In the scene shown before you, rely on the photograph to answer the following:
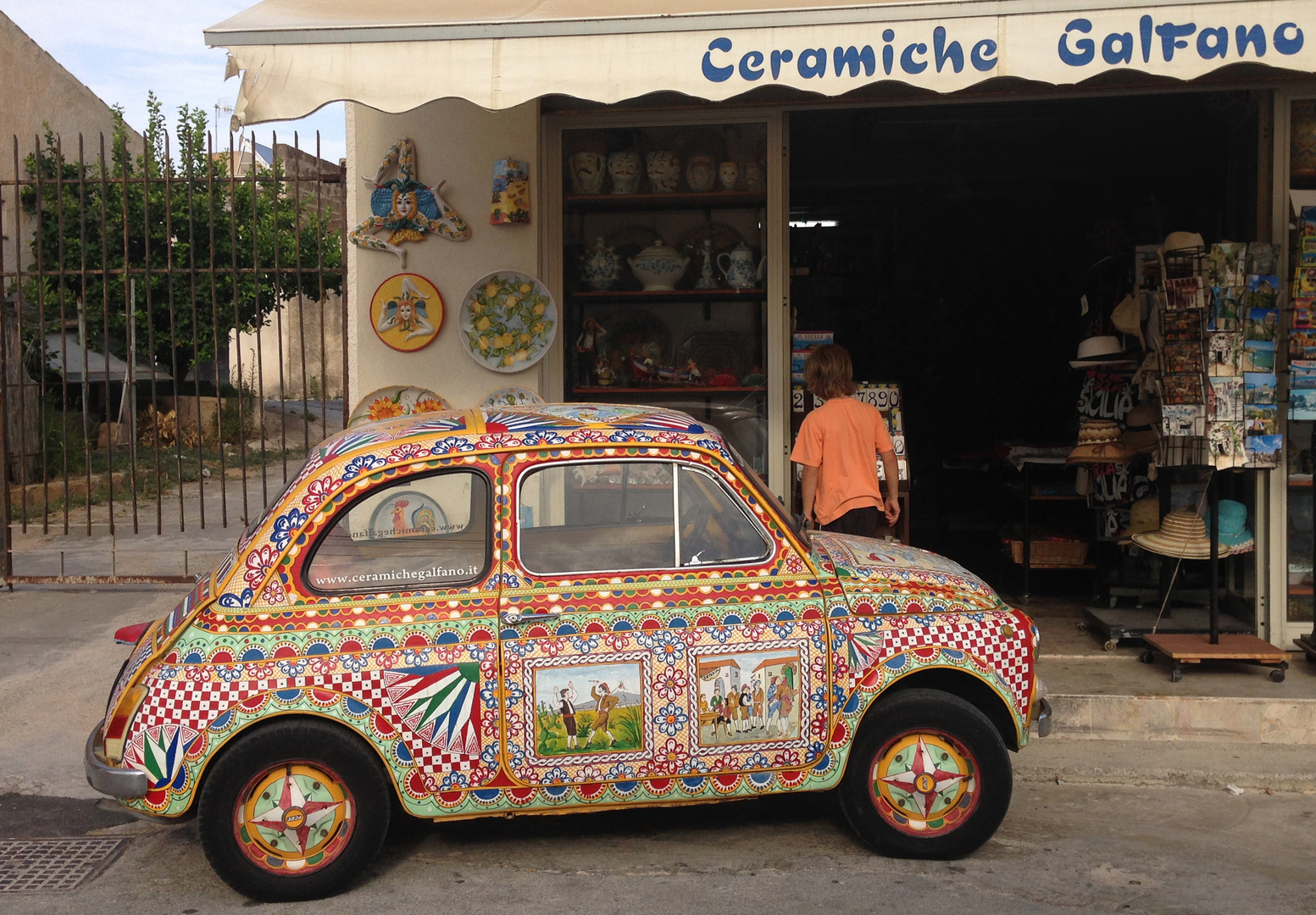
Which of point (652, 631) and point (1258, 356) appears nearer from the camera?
point (652, 631)

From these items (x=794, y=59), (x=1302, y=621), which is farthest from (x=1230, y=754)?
(x=794, y=59)

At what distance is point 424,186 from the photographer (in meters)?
7.23

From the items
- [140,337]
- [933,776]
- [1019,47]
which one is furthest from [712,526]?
[140,337]

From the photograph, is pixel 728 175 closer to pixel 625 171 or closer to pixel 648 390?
pixel 625 171

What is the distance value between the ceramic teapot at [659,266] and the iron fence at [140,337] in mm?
1831

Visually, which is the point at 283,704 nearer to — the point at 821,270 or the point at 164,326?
the point at 821,270

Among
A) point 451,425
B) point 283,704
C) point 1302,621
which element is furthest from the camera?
point 1302,621

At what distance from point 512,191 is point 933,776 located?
430cm

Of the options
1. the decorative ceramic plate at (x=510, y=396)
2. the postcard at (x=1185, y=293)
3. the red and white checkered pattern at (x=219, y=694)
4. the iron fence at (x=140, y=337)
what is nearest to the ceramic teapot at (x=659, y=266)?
the decorative ceramic plate at (x=510, y=396)

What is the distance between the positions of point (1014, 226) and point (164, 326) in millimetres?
12212

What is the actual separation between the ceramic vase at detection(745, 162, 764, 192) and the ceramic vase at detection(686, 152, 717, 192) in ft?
0.63

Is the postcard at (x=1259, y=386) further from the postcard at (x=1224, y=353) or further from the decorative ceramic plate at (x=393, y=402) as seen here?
the decorative ceramic plate at (x=393, y=402)

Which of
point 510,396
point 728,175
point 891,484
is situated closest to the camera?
point 891,484

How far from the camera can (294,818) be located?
3938 mm
